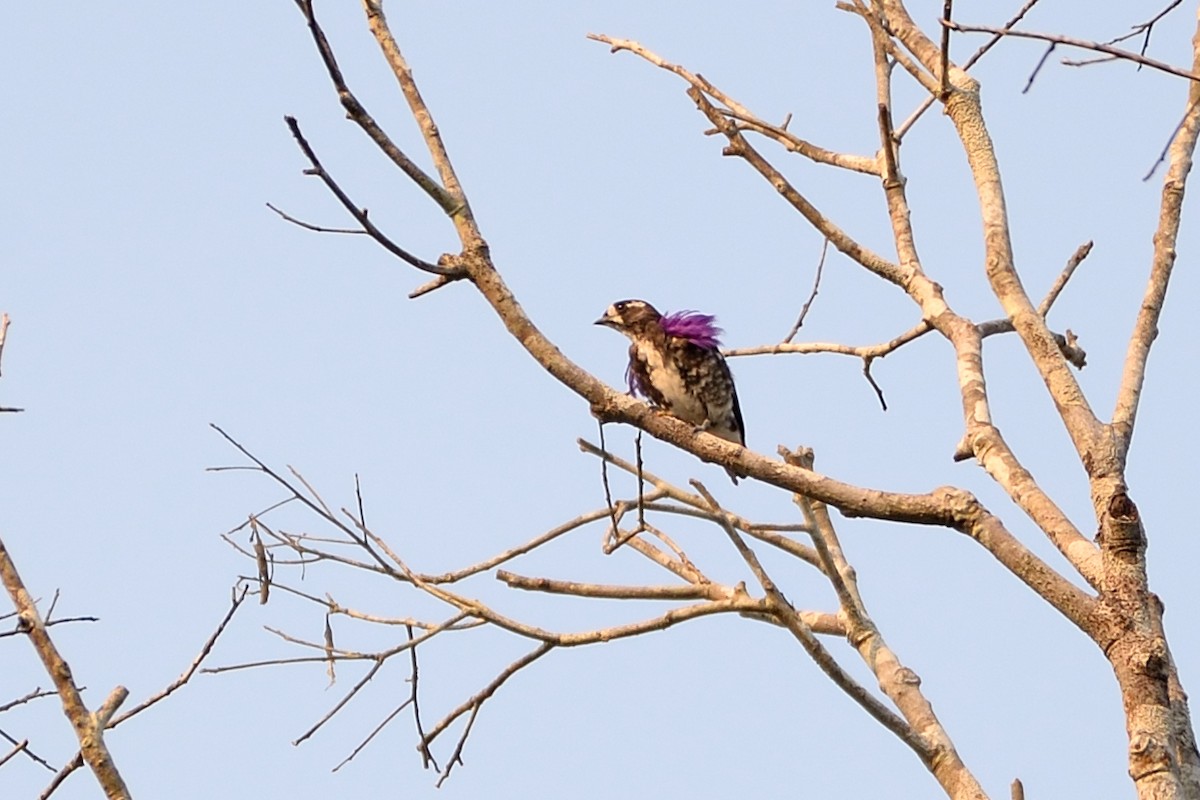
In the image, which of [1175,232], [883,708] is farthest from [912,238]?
[883,708]

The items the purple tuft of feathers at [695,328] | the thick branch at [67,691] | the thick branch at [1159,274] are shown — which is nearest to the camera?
the thick branch at [67,691]

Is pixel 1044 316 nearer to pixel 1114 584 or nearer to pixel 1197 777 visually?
pixel 1114 584

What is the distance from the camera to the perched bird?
305 inches

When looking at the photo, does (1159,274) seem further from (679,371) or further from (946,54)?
(679,371)

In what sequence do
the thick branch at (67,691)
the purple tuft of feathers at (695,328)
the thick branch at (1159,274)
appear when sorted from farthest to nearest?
the purple tuft of feathers at (695,328) → the thick branch at (1159,274) → the thick branch at (67,691)

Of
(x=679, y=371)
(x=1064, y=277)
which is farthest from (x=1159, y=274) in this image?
(x=679, y=371)

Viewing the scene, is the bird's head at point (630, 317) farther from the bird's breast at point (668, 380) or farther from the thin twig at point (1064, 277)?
the thin twig at point (1064, 277)

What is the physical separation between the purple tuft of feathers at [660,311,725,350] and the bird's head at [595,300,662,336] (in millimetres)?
278

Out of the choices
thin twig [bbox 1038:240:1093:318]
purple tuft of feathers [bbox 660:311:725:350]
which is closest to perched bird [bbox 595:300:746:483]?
purple tuft of feathers [bbox 660:311:725:350]

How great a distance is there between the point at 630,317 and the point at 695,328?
31.0 inches

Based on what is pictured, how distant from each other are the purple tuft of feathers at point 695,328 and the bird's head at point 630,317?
28cm

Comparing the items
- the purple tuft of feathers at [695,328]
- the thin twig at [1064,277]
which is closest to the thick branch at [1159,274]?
the thin twig at [1064,277]

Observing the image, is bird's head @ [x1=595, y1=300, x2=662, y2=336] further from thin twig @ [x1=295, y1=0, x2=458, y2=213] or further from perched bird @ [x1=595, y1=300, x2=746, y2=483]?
thin twig @ [x1=295, y1=0, x2=458, y2=213]

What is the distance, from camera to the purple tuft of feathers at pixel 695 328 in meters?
7.50
